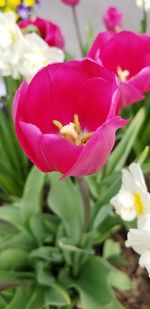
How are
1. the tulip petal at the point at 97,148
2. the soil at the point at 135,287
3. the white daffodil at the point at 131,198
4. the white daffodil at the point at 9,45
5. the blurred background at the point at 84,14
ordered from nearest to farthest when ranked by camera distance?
the tulip petal at the point at 97,148, the white daffodil at the point at 131,198, the white daffodil at the point at 9,45, the soil at the point at 135,287, the blurred background at the point at 84,14

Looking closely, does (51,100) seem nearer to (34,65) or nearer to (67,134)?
(67,134)

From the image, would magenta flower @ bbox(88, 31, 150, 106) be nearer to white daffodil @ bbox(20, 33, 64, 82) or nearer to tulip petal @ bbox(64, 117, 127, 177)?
white daffodil @ bbox(20, 33, 64, 82)

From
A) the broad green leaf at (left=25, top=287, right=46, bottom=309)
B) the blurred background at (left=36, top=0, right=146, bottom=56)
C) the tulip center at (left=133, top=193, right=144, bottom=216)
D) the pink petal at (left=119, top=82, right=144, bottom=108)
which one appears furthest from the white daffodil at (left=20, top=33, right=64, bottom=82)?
the blurred background at (left=36, top=0, right=146, bottom=56)

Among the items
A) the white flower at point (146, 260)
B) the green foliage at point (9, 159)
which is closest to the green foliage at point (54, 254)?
the green foliage at point (9, 159)

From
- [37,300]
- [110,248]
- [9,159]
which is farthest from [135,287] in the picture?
[9,159]

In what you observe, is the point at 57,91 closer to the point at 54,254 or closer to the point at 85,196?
the point at 85,196

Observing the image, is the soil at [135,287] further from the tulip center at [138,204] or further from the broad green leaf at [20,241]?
the tulip center at [138,204]

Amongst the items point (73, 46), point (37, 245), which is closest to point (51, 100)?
point (37, 245)
